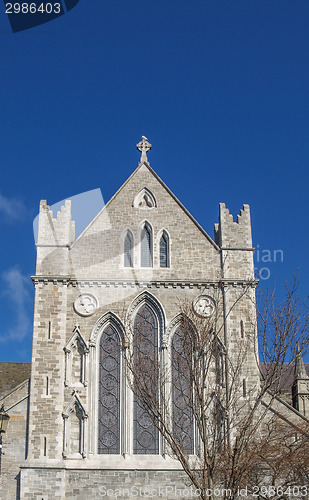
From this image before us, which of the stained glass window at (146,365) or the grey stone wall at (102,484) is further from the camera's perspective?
the stained glass window at (146,365)

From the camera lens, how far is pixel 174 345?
933 inches

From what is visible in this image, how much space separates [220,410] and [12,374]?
14.0 meters

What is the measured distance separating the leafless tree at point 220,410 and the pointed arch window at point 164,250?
1775 mm

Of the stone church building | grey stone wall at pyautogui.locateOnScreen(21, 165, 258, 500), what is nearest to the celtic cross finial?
the stone church building

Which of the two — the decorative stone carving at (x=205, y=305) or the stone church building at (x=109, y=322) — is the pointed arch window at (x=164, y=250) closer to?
the stone church building at (x=109, y=322)

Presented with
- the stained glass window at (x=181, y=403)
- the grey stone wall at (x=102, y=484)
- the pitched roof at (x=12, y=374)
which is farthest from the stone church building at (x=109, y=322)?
the pitched roof at (x=12, y=374)

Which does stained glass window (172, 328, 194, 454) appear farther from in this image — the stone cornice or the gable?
the gable

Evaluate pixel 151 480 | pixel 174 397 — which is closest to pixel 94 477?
pixel 151 480

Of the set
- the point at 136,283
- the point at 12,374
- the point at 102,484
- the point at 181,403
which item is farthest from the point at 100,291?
the point at 12,374

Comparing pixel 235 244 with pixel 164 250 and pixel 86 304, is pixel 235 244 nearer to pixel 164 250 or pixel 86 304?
pixel 164 250

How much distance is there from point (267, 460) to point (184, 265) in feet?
25.9

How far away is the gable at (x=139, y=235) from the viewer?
24.5 m

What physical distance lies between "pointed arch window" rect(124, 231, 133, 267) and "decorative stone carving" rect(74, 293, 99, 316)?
1.87 m

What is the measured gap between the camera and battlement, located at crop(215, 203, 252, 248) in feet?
82.4
